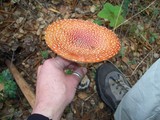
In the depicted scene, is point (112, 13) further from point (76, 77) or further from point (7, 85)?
point (7, 85)

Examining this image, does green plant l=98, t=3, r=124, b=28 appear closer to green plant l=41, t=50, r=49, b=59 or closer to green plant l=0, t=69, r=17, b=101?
green plant l=41, t=50, r=49, b=59

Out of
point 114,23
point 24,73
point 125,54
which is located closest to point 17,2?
point 24,73

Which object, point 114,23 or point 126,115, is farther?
point 114,23

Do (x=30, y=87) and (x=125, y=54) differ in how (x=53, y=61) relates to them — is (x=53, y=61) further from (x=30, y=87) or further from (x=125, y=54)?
(x=125, y=54)

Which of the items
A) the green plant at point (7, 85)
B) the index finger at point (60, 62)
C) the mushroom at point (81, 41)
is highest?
the mushroom at point (81, 41)

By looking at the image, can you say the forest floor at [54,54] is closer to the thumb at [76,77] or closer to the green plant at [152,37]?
the green plant at [152,37]

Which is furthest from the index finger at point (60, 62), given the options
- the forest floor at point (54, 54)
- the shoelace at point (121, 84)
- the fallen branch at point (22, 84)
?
the shoelace at point (121, 84)
